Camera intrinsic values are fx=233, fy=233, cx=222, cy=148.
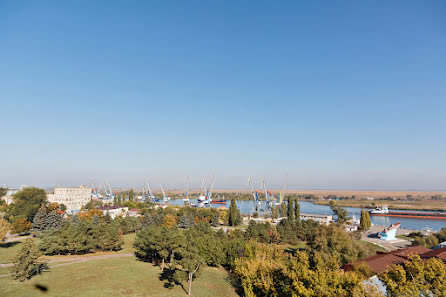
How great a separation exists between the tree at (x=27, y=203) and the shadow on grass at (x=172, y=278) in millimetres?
48608

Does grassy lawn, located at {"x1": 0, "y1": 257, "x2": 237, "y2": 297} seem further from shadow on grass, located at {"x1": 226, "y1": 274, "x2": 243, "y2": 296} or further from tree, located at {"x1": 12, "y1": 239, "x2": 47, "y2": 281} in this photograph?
tree, located at {"x1": 12, "y1": 239, "x2": 47, "y2": 281}

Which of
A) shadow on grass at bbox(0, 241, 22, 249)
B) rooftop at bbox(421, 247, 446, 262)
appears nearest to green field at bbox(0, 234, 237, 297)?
shadow on grass at bbox(0, 241, 22, 249)

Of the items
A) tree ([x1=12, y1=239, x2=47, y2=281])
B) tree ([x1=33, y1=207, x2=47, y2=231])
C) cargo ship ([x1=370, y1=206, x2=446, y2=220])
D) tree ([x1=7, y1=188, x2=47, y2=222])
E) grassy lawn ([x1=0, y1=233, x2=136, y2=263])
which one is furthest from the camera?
cargo ship ([x1=370, y1=206, x2=446, y2=220])

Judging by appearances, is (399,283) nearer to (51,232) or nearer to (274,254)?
(274,254)

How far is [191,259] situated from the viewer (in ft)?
82.4

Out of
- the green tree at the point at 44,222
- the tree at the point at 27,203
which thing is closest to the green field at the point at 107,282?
the green tree at the point at 44,222

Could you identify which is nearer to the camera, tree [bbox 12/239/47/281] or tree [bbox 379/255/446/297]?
tree [bbox 379/255/446/297]

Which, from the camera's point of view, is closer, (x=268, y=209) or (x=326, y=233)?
(x=326, y=233)

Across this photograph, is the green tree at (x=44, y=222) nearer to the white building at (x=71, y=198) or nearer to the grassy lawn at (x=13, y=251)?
the grassy lawn at (x=13, y=251)

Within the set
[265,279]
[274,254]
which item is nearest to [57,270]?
[265,279]

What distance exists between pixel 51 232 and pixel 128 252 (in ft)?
41.1

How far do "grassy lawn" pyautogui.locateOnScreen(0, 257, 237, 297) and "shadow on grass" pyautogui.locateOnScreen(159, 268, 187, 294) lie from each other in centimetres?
50

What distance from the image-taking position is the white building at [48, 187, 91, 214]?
10000cm

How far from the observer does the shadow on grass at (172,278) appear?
25281mm
